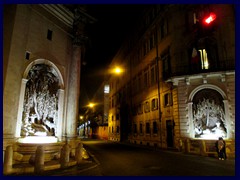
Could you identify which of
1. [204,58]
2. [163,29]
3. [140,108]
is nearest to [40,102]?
[204,58]

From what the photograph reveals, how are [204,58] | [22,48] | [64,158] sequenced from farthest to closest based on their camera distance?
1. [204,58]
2. [22,48]
3. [64,158]

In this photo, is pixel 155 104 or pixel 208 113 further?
pixel 155 104

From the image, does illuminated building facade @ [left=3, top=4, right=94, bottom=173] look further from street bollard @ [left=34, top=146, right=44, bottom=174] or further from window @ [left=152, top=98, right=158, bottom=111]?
window @ [left=152, top=98, right=158, bottom=111]

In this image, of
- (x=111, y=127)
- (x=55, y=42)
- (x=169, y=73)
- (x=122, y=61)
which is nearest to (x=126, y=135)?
(x=111, y=127)

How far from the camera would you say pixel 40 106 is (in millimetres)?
13055

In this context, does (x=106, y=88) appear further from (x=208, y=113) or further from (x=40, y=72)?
(x=40, y=72)

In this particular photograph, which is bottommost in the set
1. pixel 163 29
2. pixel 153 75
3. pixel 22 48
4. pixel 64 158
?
pixel 64 158

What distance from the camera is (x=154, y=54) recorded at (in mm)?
26125

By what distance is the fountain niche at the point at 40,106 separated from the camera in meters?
12.0

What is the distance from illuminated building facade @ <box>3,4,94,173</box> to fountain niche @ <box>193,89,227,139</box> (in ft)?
36.9

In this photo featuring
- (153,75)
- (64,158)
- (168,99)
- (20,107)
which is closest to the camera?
(64,158)

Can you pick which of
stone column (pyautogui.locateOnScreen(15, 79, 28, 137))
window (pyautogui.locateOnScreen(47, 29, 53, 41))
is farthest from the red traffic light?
stone column (pyautogui.locateOnScreen(15, 79, 28, 137))

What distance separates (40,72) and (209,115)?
1488 centimetres

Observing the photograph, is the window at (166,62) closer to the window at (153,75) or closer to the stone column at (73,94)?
the window at (153,75)
